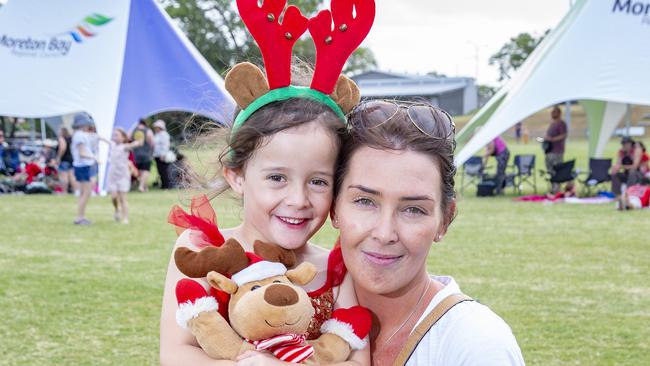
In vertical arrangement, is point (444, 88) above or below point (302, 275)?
below

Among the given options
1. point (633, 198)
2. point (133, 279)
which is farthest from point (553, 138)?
point (133, 279)

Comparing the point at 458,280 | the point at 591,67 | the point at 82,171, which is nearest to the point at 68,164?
the point at 82,171

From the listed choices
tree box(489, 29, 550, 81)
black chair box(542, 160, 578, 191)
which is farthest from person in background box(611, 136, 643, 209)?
tree box(489, 29, 550, 81)

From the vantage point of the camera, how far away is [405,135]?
5.85 feet

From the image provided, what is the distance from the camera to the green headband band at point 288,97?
2.04 m

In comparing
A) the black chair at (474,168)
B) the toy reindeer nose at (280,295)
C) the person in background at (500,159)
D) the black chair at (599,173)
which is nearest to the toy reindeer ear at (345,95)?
the toy reindeer nose at (280,295)

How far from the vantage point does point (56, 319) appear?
5699 mm

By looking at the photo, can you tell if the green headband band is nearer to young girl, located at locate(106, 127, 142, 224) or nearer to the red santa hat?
the red santa hat

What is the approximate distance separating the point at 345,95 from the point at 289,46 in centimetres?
22

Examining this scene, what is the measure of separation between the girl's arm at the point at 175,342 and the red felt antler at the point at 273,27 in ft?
1.84

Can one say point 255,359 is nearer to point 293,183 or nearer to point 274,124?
point 293,183

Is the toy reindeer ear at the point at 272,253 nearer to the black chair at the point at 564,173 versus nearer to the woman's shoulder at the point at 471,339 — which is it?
the woman's shoulder at the point at 471,339

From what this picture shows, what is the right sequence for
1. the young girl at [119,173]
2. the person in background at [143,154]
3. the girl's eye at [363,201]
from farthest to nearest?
the person in background at [143,154]
the young girl at [119,173]
the girl's eye at [363,201]

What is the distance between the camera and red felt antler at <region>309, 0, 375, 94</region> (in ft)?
6.45
